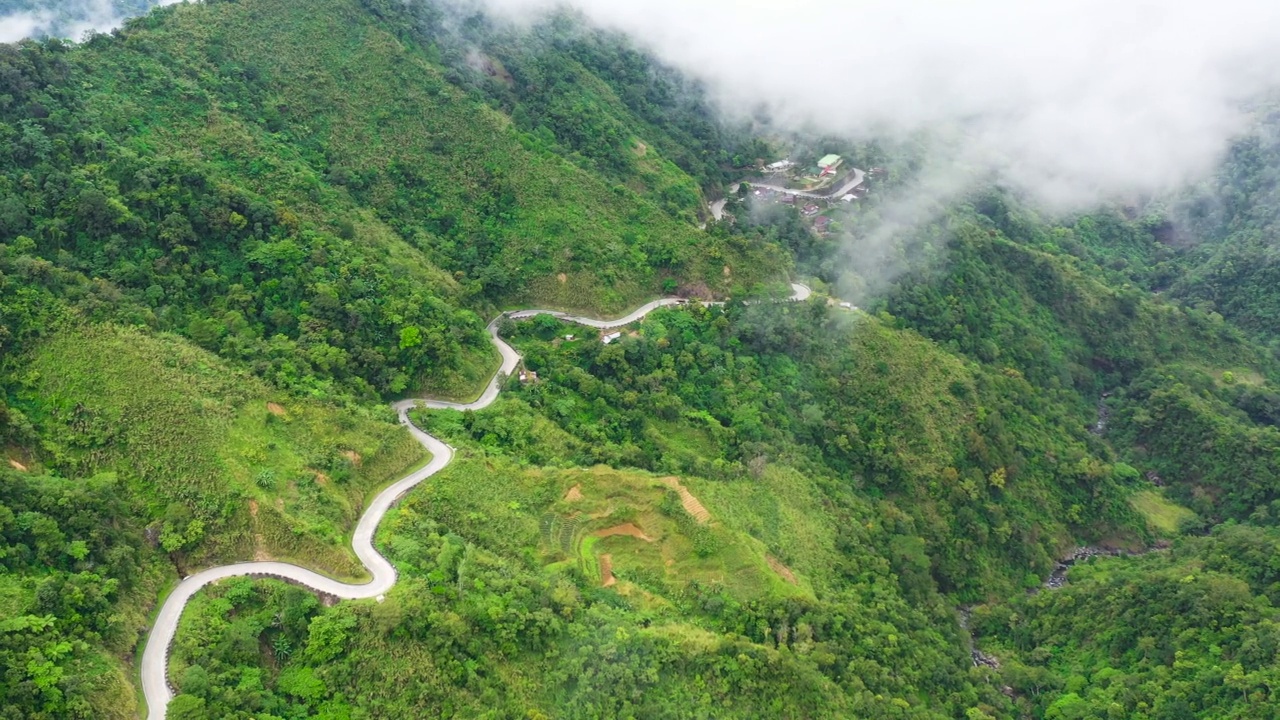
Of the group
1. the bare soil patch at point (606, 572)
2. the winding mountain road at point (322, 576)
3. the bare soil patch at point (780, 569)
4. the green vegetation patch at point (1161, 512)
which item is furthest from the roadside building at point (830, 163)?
the bare soil patch at point (606, 572)

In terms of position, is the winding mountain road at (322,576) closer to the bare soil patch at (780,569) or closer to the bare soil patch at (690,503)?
the bare soil patch at (690,503)

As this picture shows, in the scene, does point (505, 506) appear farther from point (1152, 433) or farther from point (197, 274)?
point (1152, 433)

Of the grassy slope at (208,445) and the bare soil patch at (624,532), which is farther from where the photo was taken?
the bare soil patch at (624,532)

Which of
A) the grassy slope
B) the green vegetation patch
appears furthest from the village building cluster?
the grassy slope

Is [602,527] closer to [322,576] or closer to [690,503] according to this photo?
[690,503]

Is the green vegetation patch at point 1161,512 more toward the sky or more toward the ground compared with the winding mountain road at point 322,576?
more toward the sky

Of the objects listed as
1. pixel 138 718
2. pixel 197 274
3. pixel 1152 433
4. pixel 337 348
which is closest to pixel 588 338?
pixel 337 348
